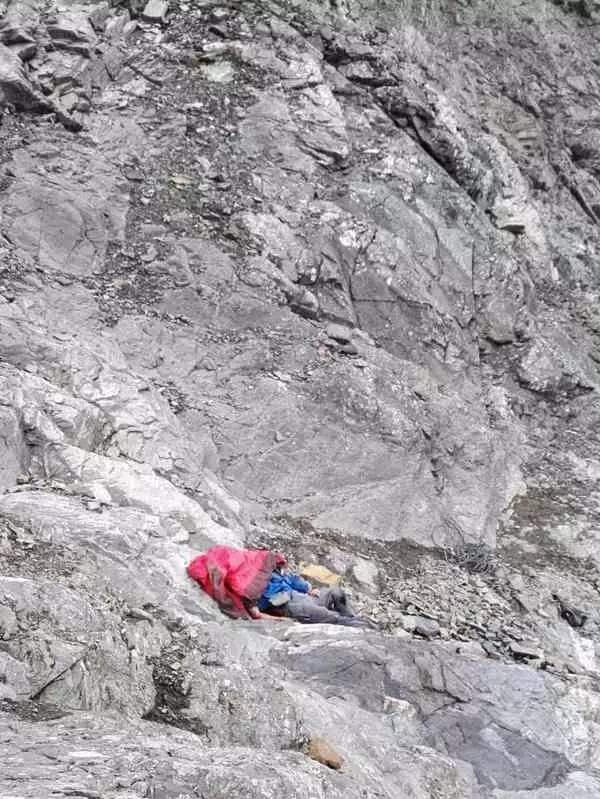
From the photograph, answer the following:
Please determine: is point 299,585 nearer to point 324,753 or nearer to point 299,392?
point 324,753

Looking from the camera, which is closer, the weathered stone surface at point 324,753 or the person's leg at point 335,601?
the weathered stone surface at point 324,753

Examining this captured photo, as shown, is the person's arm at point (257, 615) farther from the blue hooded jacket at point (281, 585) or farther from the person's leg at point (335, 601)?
the person's leg at point (335, 601)

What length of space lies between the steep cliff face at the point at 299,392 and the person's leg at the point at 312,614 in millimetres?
476

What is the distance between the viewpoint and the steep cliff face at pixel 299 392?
5.67m

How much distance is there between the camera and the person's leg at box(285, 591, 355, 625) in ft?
25.8

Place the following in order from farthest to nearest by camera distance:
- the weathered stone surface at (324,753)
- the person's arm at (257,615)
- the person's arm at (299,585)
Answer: the person's arm at (299,585), the person's arm at (257,615), the weathered stone surface at (324,753)

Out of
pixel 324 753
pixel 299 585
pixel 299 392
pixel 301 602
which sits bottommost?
pixel 299 392

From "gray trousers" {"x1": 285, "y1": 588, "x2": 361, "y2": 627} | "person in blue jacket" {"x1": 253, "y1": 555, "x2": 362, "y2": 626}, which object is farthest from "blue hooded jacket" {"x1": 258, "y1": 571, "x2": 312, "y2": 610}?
"gray trousers" {"x1": 285, "y1": 588, "x2": 361, "y2": 627}

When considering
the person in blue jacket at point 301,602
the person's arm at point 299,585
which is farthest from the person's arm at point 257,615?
the person's arm at point 299,585

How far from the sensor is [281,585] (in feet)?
26.7

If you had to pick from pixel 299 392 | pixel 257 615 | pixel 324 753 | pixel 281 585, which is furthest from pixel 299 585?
pixel 299 392

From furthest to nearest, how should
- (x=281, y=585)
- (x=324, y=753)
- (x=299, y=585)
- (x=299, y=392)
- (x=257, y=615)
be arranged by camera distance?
(x=299, y=392), (x=299, y=585), (x=281, y=585), (x=257, y=615), (x=324, y=753)

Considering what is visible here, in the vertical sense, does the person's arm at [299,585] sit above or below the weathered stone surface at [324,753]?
below

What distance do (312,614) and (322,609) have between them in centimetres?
12
